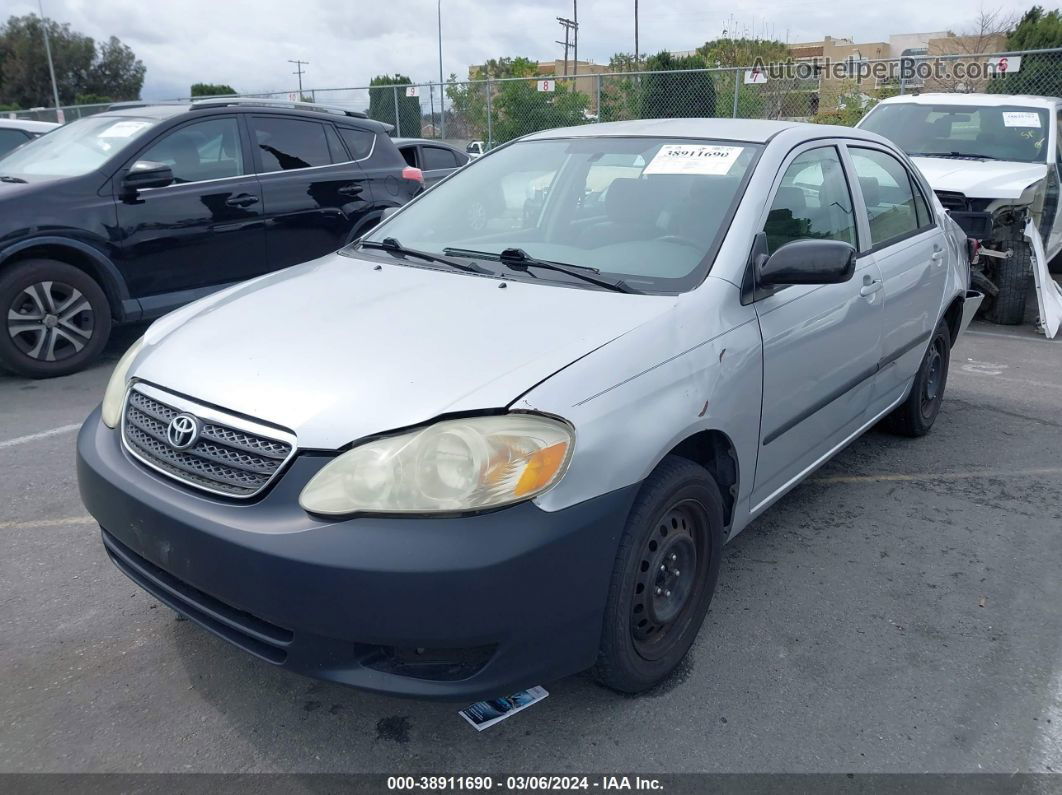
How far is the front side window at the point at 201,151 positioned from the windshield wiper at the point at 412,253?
3244 mm

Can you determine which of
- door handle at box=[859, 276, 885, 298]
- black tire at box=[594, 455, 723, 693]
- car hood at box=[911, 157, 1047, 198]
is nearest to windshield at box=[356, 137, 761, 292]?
black tire at box=[594, 455, 723, 693]

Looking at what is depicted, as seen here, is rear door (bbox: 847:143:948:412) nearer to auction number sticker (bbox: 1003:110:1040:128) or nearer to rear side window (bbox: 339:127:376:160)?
rear side window (bbox: 339:127:376:160)

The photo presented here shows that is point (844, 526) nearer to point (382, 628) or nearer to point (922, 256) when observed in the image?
point (922, 256)

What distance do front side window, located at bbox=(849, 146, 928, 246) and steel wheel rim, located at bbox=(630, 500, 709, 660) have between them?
1.89 meters

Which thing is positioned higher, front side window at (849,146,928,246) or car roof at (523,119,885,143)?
car roof at (523,119,885,143)

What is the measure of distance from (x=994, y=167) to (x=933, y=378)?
377 centimetres

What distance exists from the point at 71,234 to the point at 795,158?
15.1 feet

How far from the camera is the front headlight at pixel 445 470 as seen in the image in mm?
2080

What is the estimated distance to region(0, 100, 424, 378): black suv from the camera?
5703 mm

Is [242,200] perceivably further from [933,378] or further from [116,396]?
[933,378]

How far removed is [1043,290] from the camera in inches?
287

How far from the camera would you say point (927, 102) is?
28.9ft

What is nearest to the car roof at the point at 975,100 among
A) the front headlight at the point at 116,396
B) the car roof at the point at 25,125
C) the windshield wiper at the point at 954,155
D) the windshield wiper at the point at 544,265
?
the windshield wiper at the point at 954,155

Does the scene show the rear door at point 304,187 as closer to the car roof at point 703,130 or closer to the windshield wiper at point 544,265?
the car roof at point 703,130
